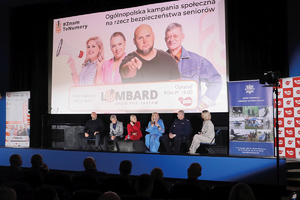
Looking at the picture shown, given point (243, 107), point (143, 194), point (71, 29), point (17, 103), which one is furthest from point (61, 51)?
point (143, 194)

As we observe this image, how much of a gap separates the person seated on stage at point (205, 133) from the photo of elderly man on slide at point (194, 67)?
1.09 ft

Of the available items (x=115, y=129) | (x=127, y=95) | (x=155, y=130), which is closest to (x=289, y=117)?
(x=155, y=130)

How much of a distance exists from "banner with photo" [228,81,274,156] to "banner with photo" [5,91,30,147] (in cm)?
504

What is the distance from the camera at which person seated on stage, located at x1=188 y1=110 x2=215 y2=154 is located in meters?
6.40

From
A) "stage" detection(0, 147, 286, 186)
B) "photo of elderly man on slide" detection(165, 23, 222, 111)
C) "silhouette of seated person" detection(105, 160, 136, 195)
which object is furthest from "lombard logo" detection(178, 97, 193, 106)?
"silhouette of seated person" detection(105, 160, 136, 195)

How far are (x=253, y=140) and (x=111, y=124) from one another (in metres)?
3.08

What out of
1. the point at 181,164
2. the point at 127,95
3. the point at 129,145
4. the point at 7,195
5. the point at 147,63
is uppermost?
the point at 147,63

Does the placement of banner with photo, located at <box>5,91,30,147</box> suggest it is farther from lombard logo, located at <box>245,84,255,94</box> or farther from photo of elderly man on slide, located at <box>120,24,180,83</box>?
lombard logo, located at <box>245,84,255,94</box>

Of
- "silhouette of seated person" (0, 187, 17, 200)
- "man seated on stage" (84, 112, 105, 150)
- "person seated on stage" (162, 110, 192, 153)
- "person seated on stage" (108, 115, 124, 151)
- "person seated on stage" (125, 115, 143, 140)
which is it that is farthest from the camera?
"man seated on stage" (84, 112, 105, 150)

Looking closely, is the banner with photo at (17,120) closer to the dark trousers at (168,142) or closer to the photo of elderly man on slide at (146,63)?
the photo of elderly man on slide at (146,63)

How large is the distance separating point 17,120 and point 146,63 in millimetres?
3700

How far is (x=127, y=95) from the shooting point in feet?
24.7

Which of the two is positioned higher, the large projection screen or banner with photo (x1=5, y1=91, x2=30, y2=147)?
the large projection screen

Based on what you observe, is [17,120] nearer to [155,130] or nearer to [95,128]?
[95,128]
